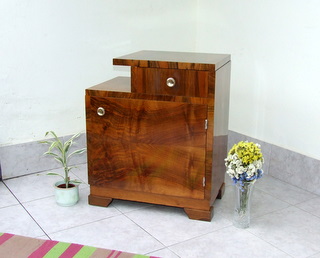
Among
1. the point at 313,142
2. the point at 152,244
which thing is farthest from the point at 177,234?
the point at 313,142

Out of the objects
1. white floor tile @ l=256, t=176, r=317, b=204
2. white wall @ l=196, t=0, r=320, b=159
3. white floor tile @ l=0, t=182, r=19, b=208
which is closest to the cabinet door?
white floor tile @ l=0, t=182, r=19, b=208

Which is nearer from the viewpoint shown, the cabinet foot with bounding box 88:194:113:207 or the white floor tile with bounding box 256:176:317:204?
the cabinet foot with bounding box 88:194:113:207

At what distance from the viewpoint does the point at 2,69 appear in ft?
9.09

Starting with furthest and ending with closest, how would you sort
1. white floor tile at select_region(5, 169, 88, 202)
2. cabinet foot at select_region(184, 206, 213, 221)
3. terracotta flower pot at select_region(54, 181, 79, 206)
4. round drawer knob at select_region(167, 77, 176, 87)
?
1. white floor tile at select_region(5, 169, 88, 202)
2. terracotta flower pot at select_region(54, 181, 79, 206)
3. cabinet foot at select_region(184, 206, 213, 221)
4. round drawer knob at select_region(167, 77, 176, 87)

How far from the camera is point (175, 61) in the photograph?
226cm

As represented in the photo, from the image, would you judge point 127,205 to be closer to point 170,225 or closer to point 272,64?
point 170,225

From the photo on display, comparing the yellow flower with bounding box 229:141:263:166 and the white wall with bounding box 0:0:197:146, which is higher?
the white wall with bounding box 0:0:197:146

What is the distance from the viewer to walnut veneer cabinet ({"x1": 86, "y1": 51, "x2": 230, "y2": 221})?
2.26 meters

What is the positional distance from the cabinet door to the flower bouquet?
0.50 feet

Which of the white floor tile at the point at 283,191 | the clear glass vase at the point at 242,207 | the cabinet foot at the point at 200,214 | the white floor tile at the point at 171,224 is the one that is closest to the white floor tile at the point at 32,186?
the white floor tile at the point at 171,224

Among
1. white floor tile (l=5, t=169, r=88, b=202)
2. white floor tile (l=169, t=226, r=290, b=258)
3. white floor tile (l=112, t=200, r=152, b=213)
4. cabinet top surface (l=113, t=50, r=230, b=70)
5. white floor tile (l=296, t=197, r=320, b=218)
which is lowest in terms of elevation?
white floor tile (l=169, t=226, r=290, b=258)

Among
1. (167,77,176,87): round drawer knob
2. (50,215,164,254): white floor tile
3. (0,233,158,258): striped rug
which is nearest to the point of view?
(0,233,158,258): striped rug

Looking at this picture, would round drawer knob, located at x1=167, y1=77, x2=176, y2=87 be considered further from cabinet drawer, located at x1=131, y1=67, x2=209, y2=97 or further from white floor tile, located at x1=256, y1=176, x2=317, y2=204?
white floor tile, located at x1=256, y1=176, x2=317, y2=204

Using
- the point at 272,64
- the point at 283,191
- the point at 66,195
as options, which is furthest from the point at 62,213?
the point at 272,64
